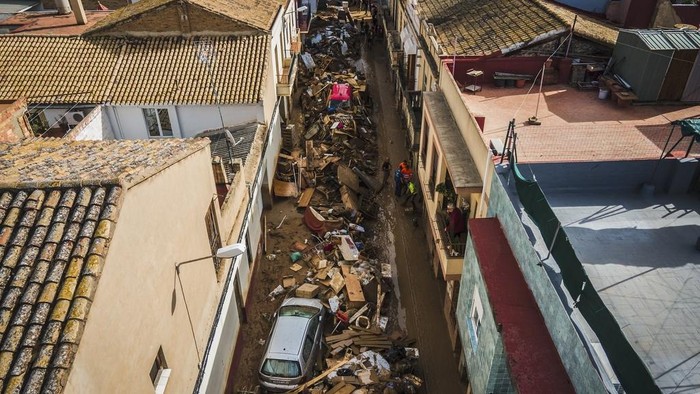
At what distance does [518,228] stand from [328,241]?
11.9 m

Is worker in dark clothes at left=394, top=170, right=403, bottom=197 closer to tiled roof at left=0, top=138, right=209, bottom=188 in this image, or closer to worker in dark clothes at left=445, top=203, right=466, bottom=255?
worker in dark clothes at left=445, top=203, right=466, bottom=255

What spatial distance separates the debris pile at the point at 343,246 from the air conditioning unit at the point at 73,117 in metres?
9.21

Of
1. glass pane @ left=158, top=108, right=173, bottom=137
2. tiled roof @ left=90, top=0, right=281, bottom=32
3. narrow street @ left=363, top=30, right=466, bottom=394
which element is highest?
tiled roof @ left=90, top=0, right=281, bottom=32

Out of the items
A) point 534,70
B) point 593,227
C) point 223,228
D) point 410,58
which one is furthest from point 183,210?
point 410,58

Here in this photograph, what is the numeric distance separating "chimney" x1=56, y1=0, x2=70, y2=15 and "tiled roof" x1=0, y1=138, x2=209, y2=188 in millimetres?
22841

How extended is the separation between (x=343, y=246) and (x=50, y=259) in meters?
13.6

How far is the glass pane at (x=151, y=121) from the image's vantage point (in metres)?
22.0

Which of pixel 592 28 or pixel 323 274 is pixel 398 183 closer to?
pixel 323 274

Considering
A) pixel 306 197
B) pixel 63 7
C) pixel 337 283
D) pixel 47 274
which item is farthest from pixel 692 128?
pixel 63 7

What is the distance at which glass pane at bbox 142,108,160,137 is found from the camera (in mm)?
22047

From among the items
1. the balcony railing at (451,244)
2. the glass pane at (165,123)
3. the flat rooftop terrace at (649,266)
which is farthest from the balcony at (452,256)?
the glass pane at (165,123)

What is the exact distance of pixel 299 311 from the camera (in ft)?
53.0

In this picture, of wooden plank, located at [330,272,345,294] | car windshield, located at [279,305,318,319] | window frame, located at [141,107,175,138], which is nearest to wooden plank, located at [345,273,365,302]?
wooden plank, located at [330,272,345,294]

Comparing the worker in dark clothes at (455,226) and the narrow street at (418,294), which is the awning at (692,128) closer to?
the worker in dark clothes at (455,226)
